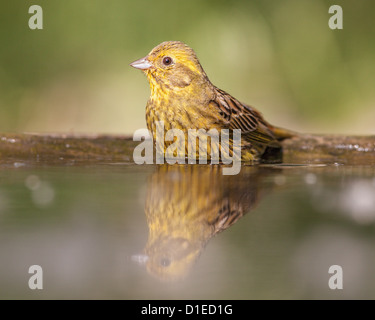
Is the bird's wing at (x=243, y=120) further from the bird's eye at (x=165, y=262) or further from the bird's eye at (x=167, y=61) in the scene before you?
the bird's eye at (x=165, y=262)

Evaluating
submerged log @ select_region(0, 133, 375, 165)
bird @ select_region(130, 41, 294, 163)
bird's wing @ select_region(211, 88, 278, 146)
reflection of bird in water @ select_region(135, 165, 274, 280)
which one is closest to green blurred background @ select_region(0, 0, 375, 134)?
bird's wing @ select_region(211, 88, 278, 146)

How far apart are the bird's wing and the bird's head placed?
229 millimetres

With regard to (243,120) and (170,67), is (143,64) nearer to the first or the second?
(170,67)

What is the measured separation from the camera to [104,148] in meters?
4.30

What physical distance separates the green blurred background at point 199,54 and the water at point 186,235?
3.95 metres

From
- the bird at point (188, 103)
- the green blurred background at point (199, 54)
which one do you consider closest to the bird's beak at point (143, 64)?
the bird at point (188, 103)

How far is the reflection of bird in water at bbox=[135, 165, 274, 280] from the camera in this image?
6.58ft

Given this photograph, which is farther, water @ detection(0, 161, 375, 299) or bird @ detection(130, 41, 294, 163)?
bird @ detection(130, 41, 294, 163)

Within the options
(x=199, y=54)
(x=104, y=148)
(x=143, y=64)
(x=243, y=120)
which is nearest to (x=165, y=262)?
(x=104, y=148)

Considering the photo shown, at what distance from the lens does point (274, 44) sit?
24.2 feet

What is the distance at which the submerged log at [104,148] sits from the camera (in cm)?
420

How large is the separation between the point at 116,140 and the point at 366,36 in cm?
402

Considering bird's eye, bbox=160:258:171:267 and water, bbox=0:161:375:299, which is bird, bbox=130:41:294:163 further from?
bird's eye, bbox=160:258:171:267

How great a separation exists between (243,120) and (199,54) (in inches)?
108
